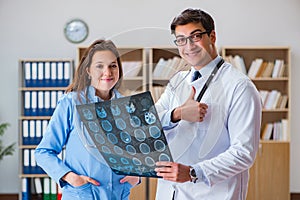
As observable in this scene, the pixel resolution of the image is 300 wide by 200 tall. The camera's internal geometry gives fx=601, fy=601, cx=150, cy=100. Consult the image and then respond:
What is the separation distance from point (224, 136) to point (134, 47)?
1.35 feet

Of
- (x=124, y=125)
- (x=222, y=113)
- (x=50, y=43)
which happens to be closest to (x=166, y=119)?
(x=124, y=125)

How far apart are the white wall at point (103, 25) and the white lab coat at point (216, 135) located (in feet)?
16.0

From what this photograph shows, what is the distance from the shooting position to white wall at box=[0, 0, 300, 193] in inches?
259

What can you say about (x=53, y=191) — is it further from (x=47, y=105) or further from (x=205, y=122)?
(x=205, y=122)

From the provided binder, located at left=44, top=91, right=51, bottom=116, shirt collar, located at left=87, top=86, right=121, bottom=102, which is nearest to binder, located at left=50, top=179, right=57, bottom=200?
binder, located at left=44, top=91, right=51, bottom=116

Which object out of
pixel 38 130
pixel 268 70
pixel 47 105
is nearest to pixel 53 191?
pixel 38 130

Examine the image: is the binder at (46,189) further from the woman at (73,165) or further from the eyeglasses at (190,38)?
the eyeglasses at (190,38)

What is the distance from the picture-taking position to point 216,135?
159cm

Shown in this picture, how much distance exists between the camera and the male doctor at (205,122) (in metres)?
1.54

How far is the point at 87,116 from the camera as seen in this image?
61.6 inches

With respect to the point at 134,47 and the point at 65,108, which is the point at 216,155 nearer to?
the point at 134,47

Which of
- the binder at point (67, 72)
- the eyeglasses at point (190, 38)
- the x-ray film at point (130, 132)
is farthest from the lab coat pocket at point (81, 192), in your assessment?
the binder at point (67, 72)

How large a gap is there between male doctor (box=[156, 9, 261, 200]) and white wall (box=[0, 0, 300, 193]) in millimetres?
4874

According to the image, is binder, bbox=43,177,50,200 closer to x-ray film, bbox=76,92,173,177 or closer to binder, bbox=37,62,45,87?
binder, bbox=37,62,45,87
